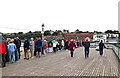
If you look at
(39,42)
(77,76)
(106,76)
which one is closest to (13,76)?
(77,76)

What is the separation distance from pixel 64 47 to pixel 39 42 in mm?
15180

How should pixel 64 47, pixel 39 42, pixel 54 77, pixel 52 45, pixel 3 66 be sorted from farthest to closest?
pixel 64 47 → pixel 52 45 → pixel 39 42 → pixel 3 66 → pixel 54 77

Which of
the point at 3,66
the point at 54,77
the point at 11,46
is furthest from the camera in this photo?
the point at 11,46

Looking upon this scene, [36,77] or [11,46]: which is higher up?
[11,46]

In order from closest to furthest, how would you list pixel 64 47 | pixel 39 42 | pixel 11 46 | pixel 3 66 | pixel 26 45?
1. pixel 3 66
2. pixel 11 46
3. pixel 26 45
4. pixel 39 42
5. pixel 64 47

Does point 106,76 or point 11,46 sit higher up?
point 11,46

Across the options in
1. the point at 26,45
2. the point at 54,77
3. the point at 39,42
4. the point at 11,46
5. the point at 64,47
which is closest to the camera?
the point at 54,77

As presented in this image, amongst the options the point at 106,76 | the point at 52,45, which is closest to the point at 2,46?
the point at 106,76

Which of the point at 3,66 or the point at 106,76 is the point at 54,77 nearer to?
the point at 106,76

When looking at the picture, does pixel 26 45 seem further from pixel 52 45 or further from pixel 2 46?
pixel 52 45

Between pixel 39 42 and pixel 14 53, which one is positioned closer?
pixel 14 53

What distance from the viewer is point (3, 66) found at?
1148 centimetres

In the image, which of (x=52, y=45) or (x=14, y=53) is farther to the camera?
(x=52, y=45)

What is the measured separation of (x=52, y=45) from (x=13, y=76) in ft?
55.0
